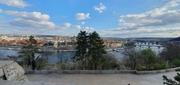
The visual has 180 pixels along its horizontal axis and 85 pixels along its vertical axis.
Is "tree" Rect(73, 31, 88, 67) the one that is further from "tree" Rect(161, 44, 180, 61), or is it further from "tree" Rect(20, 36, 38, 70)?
"tree" Rect(161, 44, 180, 61)

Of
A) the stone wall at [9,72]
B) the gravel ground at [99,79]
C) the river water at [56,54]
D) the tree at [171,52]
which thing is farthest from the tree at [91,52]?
the stone wall at [9,72]

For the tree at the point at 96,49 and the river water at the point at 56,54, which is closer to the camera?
the tree at the point at 96,49

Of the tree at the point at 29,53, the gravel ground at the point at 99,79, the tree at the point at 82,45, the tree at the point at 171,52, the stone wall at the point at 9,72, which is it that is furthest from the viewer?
the tree at the point at 171,52

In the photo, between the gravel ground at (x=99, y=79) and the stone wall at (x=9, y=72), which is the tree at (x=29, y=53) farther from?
the stone wall at (x=9, y=72)

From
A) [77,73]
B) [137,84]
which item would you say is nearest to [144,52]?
[77,73]

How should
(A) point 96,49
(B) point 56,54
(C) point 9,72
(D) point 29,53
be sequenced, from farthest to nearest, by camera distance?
(B) point 56,54 → (D) point 29,53 → (A) point 96,49 → (C) point 9,72

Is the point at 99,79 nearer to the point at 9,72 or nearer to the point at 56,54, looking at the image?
the point at 9,72

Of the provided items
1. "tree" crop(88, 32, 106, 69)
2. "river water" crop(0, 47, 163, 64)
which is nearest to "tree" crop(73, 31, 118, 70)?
Result: "tree" crop(88, 32, 106, 69)

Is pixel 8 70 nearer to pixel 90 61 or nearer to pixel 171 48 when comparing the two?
pixel 90 61

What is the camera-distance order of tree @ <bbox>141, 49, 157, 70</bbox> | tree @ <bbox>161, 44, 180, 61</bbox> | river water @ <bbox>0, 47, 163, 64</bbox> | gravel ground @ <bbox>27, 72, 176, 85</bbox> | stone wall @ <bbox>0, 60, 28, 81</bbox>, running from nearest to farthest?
stone wall @ <bbox>0, 60, 28, 81</bbox> < gravel ground @ <bbox>27, 72, 176, 85</bbox> < tree @ <bbox>141, 49, 157, 70</bbox> < river water @ <bbox>0, 47, 163, 64</bbox> < tree @ <bbox>161, 44, 180, 61</bbox>

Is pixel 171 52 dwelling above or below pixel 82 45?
below

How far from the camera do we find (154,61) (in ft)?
64.7

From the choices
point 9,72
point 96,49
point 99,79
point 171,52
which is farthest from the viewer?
point 171,52


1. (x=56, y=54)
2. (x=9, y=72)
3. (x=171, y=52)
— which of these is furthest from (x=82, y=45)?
(x=9, y=72)
